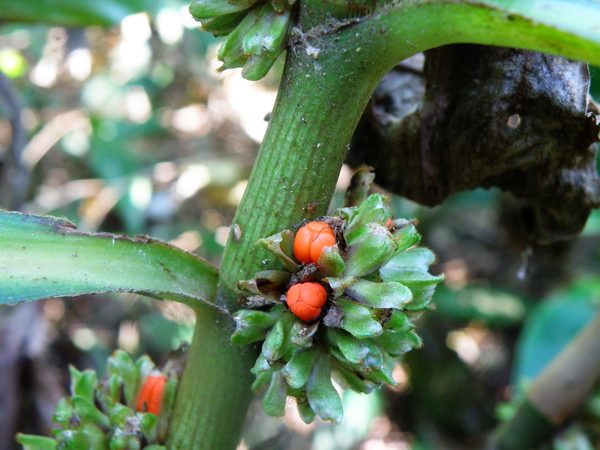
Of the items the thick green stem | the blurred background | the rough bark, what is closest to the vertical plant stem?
the thick green stem

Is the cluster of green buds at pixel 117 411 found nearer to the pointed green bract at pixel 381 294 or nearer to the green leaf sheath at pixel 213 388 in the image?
the green leaf sheath at pixel 213 388

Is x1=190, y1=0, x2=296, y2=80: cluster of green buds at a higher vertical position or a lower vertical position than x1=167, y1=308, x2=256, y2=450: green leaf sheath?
higher

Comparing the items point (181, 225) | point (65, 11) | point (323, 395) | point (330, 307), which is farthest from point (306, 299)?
point (181, 225)

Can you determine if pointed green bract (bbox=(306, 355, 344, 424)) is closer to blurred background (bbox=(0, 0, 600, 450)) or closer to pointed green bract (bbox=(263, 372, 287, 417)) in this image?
pointed green bract (bbox=(263, 372, 287, 417))

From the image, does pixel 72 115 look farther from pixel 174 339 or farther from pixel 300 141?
pixel 300 141

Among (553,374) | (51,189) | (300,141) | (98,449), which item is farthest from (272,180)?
(51,189)

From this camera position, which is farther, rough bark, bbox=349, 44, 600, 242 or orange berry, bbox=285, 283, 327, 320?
rough bark, bbox=349, 44, 600, 242
